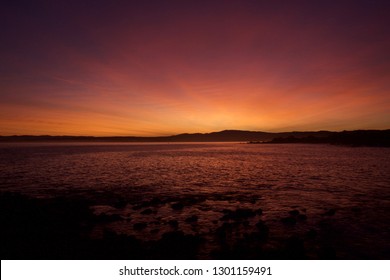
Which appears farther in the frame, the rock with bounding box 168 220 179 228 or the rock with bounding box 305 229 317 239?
the rock with bounding box 168 220 179 228

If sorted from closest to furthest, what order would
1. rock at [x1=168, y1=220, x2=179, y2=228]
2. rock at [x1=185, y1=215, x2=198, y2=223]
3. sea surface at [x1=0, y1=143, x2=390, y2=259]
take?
sea surface at [x1=0, y1=143, x2=390, y2=259]
rock at [x1=168, y1=220, x2=179, y2=228]
rock at [x1=185, y1=215, x2=198, y2=223]

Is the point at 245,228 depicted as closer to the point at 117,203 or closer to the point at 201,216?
the point at 201,216

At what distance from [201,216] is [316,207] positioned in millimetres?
10318

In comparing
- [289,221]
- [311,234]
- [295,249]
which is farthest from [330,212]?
[295,249]

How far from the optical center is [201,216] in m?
20.6

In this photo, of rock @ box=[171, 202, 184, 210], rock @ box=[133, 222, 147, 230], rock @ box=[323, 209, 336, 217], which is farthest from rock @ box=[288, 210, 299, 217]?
rock @ box=[133, 222, 147, 230]

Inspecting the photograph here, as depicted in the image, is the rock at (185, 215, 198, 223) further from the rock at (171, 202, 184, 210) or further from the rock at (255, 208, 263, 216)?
the rock at (255, 208, 263, 216)

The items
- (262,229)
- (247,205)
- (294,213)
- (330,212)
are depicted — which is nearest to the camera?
(262,229)

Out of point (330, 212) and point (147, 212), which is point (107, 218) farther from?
point (330, 212)

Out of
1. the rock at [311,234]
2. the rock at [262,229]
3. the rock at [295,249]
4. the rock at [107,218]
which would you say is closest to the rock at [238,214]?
the rock at [262,229]

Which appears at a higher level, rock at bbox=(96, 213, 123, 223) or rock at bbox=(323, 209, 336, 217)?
rock at bbox=(96, 213, 123, 223)

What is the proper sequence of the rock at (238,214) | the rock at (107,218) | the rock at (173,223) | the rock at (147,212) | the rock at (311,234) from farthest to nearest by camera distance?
the rock at (147,212)
the rock at (238,214)
the rock at (107,218)
the rock at (173,223)
the rock at (311,234)

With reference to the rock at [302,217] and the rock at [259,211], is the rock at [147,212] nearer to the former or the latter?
the rock at [259,211]

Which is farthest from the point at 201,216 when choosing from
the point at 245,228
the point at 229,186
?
the point at 229,186
